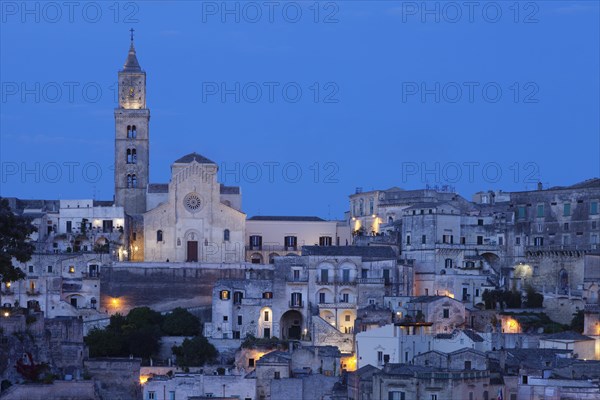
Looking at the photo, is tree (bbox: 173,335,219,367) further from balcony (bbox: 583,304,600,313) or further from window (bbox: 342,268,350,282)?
balcony (bbox: 583,304,600,313)

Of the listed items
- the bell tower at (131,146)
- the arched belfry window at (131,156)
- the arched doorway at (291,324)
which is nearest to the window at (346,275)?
the arched doorway at (291,324)

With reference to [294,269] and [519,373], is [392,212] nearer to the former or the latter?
[294,269]

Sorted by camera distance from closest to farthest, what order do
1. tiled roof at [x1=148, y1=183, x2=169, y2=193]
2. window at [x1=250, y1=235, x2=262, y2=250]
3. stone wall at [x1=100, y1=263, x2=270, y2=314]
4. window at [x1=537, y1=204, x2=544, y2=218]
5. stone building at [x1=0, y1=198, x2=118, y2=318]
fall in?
stone building at [x1=0, y1=198, x2=118, y2=318] → stone wall at [x1=100, y1=263, x2=270, y2=314] → window at [x1=537, y1=204, x2=544, y2=218] → tiled roof at [x1=148, y1=183, x2=169, y2=193] → window at [x1=250, y1=235, x2=262, y2=250]

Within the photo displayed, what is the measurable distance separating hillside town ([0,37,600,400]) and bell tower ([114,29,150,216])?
0.08m

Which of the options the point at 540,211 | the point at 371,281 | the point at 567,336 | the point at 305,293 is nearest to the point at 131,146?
the point at 305,293

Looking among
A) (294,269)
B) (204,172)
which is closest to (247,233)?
(204,172)

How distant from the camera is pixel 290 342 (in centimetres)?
7294

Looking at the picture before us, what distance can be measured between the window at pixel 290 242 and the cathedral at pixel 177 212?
336 centimetres

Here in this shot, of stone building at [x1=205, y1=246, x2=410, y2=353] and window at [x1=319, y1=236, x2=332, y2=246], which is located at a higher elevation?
window at [x1=319, y1=236, x2=332, y2=246]

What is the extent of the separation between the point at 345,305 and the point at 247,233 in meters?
13.9

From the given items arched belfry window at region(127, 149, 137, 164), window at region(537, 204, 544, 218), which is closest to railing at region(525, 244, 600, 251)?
window at region(537, 204, 544, 218)

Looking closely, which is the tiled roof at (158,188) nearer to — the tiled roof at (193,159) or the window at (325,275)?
the tiled roof at (193,159)

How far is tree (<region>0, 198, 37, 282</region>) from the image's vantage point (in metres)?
58.1

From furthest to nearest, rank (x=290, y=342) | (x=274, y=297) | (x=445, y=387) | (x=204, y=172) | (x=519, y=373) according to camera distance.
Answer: (x=204, y=172), (x=274, y=297), (x=290, y=342), (x=519, y=373), (x=445, y=387)
